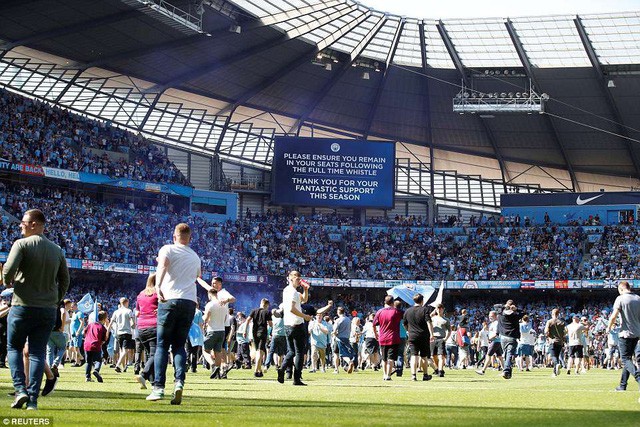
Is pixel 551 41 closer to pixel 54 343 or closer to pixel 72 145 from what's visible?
pixel 72 145

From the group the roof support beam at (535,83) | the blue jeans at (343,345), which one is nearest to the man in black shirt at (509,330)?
the blue jeans at (343,345)

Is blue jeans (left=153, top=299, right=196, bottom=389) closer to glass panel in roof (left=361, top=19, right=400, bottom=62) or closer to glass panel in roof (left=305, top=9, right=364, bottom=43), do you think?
glass panel in roof (left=305, top=9, right=364, bottom=43)

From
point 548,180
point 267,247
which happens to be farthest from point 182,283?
point 548,180

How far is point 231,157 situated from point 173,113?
6002mm

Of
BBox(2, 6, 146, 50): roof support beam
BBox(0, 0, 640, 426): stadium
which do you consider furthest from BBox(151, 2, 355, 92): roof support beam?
BBox(2, 6, 146, 50): roof support beam

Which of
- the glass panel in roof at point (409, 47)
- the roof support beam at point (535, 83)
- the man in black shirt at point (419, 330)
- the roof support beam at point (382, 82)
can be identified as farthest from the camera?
the roof support beam at point (382, 82)

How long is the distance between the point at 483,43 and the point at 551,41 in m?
3.86

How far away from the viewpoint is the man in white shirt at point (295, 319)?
691 inches

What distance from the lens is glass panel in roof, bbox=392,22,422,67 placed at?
5503 cm

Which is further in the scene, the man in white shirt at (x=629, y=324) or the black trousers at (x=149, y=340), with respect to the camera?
the man in white shirt at (x=629, y=324)

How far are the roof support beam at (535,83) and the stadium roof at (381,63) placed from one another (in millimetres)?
97

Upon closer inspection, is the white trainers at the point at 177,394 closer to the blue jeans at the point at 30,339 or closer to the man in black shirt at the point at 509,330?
the blue jeans at the point at 30,339

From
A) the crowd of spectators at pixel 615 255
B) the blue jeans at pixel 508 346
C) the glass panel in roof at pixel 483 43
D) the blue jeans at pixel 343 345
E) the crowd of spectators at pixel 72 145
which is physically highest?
the glass panel in roof at pixel 483 43

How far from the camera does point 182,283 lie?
11773 millimetres
